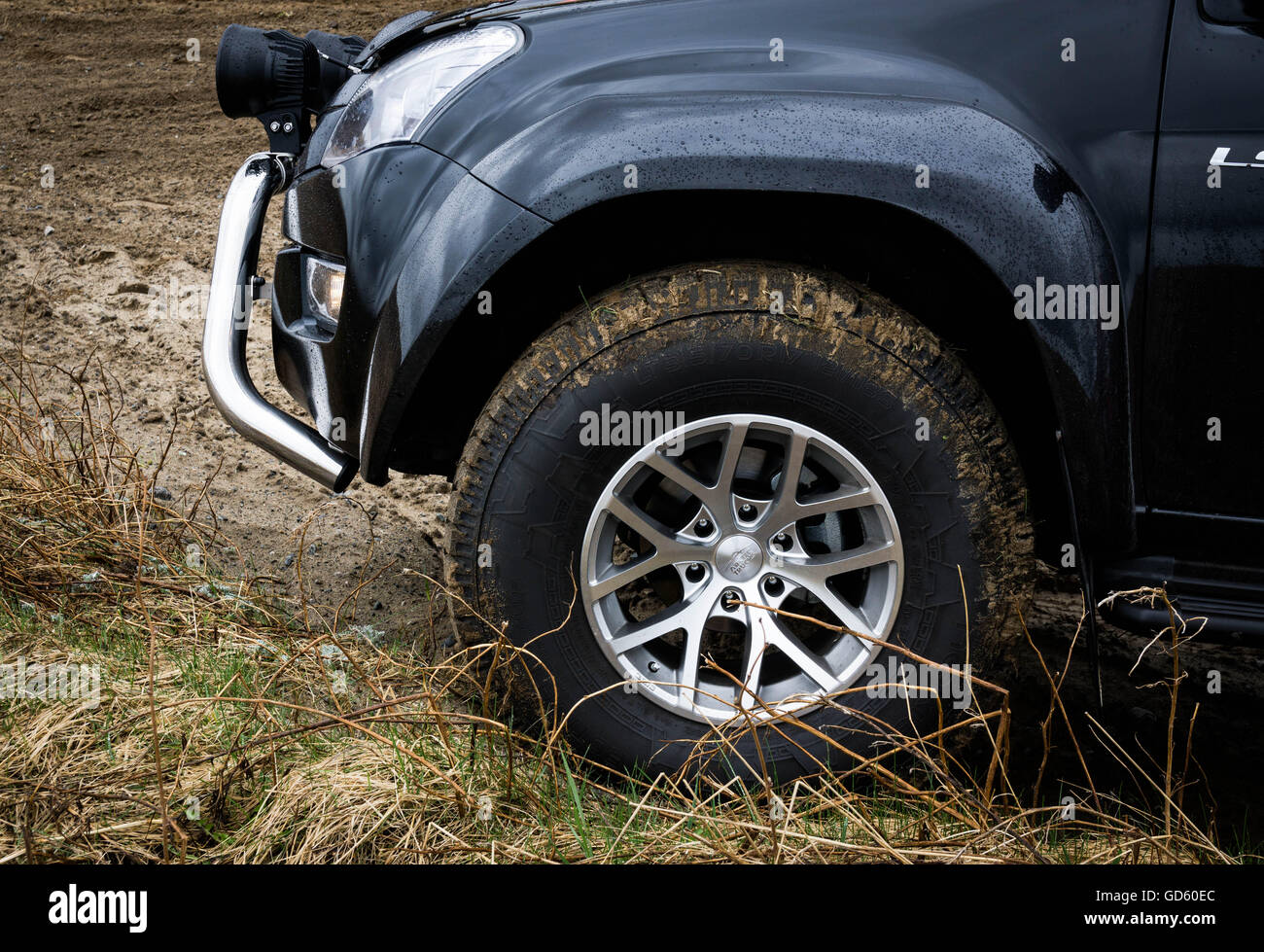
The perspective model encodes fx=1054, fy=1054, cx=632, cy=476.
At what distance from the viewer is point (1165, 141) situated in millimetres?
1866

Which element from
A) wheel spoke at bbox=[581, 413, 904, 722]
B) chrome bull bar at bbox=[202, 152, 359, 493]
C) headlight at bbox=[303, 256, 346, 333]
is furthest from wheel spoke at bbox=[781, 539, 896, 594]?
headlight at bbox=[303, 256, 346, 333]

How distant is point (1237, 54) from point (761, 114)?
83 cm

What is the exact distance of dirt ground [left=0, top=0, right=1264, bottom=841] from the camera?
2.79 m

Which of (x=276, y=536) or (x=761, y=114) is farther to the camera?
(x=276, y=536)

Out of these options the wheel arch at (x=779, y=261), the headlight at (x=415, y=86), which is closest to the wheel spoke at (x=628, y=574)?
the wheel arch at (x=779, y=261)

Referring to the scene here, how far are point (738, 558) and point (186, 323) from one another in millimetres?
3409

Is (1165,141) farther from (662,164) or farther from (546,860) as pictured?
(546,860)

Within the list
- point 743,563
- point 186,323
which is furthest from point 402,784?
point 186,323

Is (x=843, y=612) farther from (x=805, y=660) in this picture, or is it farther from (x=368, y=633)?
(x=368, y=633)

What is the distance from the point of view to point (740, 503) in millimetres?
2125

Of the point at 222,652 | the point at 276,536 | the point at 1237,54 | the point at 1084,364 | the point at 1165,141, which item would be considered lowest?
the point at 222,652

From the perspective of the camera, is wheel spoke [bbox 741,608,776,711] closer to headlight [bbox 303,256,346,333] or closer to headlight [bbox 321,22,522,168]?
headlight [bbox 303,256,346,333]

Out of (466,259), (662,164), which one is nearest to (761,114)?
(662,164)
